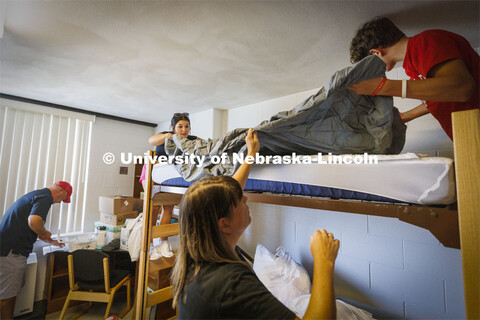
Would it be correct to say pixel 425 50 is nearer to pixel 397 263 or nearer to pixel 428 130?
pixel 428 130

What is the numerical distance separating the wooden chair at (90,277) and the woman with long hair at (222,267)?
74.3 inches

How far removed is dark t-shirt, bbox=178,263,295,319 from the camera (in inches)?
25.4

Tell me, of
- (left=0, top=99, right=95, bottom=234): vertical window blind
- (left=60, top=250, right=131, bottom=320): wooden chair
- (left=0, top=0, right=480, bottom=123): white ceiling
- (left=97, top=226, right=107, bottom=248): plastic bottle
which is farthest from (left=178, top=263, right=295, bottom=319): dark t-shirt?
(left=0, top=99, right=95, bottom=234): vertical window blind

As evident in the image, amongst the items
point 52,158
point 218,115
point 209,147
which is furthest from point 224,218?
point 52,158

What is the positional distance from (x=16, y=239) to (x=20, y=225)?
0.13 meters

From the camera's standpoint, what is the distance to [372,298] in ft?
5.77

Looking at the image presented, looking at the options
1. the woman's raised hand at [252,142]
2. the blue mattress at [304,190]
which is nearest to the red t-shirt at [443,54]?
the blue mattress at [304,190]

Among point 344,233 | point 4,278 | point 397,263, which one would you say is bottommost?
point 4,278

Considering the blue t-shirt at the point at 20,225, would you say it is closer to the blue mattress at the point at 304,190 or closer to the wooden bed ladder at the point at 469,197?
the blue mattress at the point at 304,190

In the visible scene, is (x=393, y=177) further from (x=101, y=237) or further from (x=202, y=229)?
(x=101, y=237)

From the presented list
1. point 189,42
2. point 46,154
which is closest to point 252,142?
point 189,42

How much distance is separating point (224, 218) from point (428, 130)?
5.70 feet
